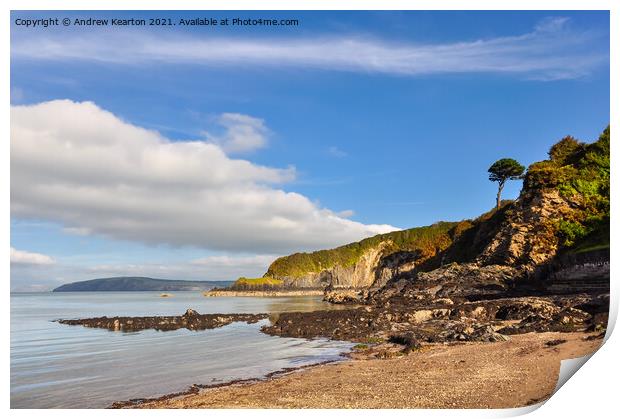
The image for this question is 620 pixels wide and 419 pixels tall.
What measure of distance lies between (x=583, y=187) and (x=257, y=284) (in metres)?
108

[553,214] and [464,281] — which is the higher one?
[553,214]

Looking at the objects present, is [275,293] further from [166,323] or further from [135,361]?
[135,361]

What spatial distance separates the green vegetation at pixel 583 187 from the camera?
4012 cm

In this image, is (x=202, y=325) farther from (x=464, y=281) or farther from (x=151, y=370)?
(x=464, y=281)

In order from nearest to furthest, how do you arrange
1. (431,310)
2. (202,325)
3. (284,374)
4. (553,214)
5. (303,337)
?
(284,374), (303,337), (431,310), (202,325), (553,214)

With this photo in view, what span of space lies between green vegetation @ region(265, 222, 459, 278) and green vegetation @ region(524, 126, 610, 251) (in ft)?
168

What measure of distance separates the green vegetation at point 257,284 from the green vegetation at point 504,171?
78673mm

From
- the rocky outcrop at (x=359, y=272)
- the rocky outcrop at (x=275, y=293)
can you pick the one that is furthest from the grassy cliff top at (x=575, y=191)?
the rocky outcrop at (x=275, y=293)

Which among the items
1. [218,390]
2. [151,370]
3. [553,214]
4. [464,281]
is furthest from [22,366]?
[553,214]

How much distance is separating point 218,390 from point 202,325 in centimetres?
2419

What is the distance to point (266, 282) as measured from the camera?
142 meters

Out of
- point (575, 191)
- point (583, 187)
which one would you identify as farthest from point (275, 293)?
point (583, 187)

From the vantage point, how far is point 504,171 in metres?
71.8

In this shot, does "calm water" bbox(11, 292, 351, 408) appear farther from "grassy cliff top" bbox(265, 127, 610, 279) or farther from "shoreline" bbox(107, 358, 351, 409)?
"grassy cliff top" bbox(265, 127, 610, 279)
